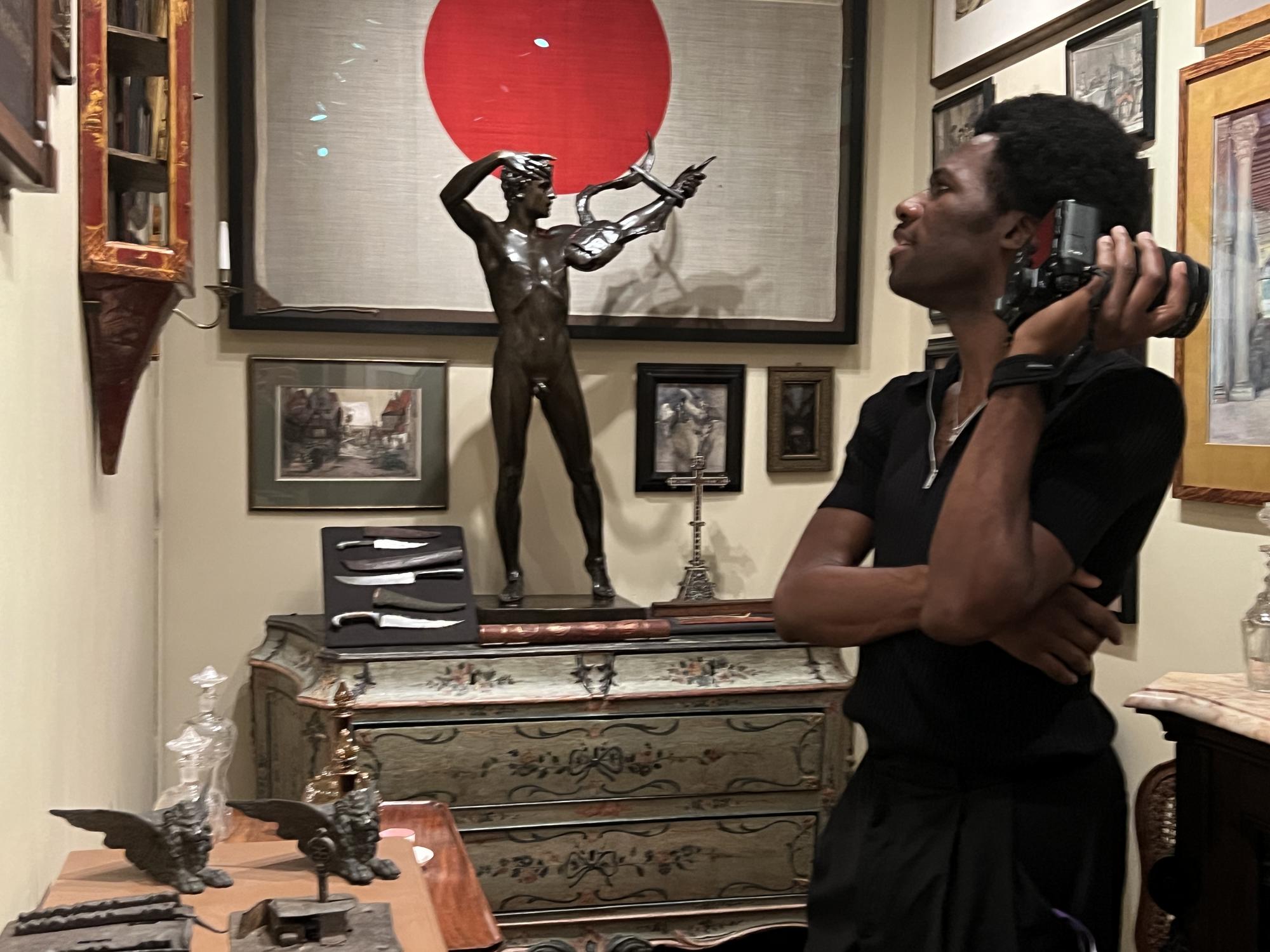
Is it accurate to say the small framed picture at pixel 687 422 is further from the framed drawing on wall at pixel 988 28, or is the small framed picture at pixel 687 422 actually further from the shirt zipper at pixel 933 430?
the shirt zipper at pixel 933 430

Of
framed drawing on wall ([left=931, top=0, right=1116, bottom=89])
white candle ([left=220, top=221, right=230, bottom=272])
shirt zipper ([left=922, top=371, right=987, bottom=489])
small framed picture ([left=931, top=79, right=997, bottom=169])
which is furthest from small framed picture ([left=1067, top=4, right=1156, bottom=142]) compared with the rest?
white candle ([left=220, top=221, right=230, bottom=272])

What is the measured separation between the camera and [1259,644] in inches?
84.3

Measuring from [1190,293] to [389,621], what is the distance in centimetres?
217

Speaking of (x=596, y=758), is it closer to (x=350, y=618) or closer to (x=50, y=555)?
(x=350, y=618)

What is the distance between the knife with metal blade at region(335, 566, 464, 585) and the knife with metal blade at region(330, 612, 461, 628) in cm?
10

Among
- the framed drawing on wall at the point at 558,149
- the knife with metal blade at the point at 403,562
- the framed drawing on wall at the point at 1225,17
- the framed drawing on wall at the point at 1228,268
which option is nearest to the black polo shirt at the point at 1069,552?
the framed drawing on wall at the point at 1228,268

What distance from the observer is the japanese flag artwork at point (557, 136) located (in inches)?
140

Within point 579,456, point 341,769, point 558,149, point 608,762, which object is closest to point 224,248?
point 579,456

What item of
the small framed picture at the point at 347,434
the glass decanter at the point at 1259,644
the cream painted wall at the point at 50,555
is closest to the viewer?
the cream painted wall at the point at 50,555

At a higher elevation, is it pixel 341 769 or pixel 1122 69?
pixel 1122 69

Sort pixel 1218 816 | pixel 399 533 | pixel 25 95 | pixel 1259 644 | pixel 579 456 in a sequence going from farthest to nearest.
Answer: pixel 579 456 → pixel 399 533 → pixel 1259 644 → pixel 1218 816 → pixel 25 95

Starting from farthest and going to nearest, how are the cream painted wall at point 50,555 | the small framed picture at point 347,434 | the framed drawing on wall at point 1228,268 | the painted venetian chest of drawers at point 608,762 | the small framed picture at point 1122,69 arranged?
the small framed picture at point 347,434, the painted venetian chest of drawers at point 608,762, the small framed picture at point 1122,69, the framed drawing on wall at point 1228,268, the cream painted wall at point 50,555

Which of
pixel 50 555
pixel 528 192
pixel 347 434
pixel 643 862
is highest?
pixel 528 192

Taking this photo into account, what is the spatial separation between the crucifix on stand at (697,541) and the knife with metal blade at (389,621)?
72 cm
